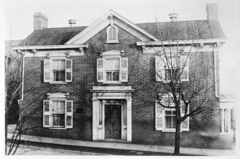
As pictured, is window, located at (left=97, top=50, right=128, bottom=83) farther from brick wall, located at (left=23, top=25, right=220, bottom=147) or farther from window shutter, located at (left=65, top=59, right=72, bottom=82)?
window shutter, located at (left=65, top=59, right=72, bottom=82)

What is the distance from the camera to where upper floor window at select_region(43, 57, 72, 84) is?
11656 millimetres

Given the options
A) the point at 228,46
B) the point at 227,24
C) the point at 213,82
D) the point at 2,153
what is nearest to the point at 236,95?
the point at 213,82

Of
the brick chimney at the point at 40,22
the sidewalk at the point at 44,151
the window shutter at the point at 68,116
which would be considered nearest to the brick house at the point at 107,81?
the window shutter at the point at 68,116

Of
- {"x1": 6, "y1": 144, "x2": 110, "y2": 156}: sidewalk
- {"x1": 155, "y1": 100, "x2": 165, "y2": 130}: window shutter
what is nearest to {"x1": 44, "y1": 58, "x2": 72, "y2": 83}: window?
{"x1": 6, "y1": 144, "x2": 110, "y2": 156}: sidewalk

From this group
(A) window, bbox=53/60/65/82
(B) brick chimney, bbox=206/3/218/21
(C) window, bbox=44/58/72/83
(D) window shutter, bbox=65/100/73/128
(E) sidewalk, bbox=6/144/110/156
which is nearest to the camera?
(E) sidewalk, bbox=6/144/110/156

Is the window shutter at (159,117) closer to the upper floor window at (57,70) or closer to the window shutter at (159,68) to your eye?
the window shutter at (159,68)

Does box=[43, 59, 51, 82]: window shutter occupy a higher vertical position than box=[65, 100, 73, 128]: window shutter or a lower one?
higher

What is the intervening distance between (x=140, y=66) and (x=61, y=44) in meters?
3.98

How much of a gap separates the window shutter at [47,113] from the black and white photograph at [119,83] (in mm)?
13

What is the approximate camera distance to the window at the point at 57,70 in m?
11.7

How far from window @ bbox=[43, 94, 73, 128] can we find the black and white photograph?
0.15ft

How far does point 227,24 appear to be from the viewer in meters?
9.43

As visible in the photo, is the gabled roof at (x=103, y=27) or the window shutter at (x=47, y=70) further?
A: the window shutter at (x=47, y=70)

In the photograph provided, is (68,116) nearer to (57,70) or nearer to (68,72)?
(68,72)
